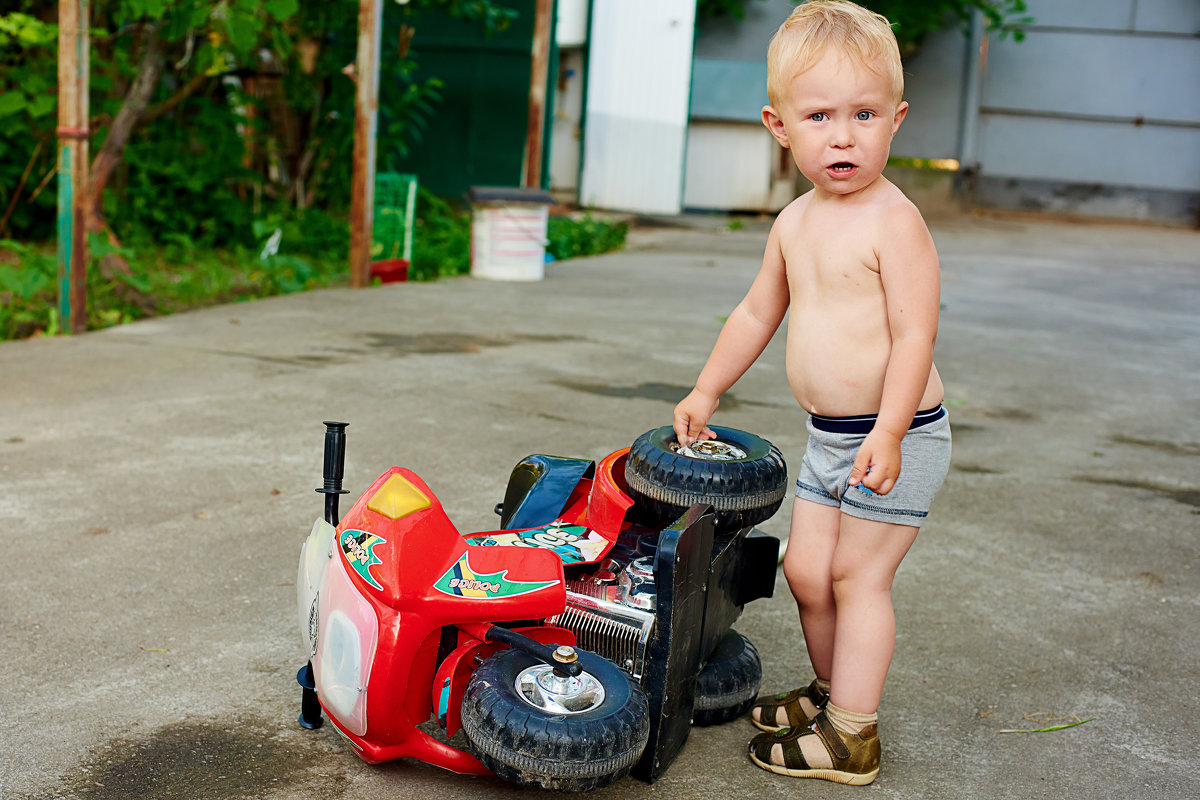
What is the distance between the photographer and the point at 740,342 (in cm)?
237

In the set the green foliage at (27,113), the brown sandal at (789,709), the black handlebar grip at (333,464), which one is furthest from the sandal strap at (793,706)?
the green foliage at (27,113)

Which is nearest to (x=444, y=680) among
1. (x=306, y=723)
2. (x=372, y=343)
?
(x=306, y=723)

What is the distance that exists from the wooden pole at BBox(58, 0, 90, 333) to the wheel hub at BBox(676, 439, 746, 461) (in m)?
4.71

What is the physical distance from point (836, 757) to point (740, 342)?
83cm

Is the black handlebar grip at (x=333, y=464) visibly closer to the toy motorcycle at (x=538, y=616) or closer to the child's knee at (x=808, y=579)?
the toy motorcycle at (x=538, y=616)

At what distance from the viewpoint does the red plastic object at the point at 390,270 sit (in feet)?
27.2

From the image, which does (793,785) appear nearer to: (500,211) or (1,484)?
(1,484)

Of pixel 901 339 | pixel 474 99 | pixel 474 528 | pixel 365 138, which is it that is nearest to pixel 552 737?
pixel 901 339

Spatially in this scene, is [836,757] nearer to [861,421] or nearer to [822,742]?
[822,742]

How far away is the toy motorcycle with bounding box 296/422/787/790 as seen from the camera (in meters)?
1.83

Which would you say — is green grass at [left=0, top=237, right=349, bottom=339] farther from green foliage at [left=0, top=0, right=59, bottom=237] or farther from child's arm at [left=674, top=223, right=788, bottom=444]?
child's arm at [left=674, top=223, right=788, bottom=444]

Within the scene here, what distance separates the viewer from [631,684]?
191 cm

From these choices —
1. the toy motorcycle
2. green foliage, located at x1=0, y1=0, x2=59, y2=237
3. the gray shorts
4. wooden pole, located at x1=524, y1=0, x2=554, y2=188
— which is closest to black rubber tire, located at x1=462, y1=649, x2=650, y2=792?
the toy motorcycle

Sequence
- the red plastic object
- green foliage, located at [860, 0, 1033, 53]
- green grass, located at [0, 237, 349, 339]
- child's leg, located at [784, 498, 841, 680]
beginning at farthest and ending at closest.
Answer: green foliage, located at [860, 0, 1033, 53]
the red plastic object
green grass, located at [0, 237, 349, 339]
child's leg, located at [784, 498, 841, 680]
